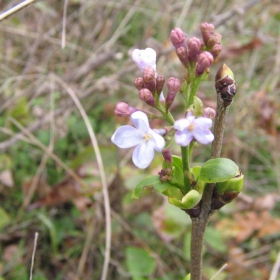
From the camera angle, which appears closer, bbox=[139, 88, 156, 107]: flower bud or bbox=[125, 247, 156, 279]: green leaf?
bbox=[139, 88, 156, 107]: flower bud

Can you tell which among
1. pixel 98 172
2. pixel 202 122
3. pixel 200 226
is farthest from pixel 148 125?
pixel 98 172

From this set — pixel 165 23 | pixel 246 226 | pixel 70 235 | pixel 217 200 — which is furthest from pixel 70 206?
pixel 217 200

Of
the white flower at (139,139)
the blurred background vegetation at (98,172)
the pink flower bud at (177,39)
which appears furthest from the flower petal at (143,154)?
the blurred background vegetation at (98,172)

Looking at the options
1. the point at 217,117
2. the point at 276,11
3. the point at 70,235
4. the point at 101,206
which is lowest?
the point at 70,235

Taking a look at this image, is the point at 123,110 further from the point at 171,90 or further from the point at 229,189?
the point at 229,189

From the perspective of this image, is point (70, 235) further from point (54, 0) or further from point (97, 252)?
point (54, 0)

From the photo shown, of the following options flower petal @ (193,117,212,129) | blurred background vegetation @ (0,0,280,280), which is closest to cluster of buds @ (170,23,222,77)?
flower petal @ (193,117,212,129)

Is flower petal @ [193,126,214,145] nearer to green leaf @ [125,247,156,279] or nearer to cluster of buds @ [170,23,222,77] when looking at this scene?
cluster of buds @ [170,23,222,77]
